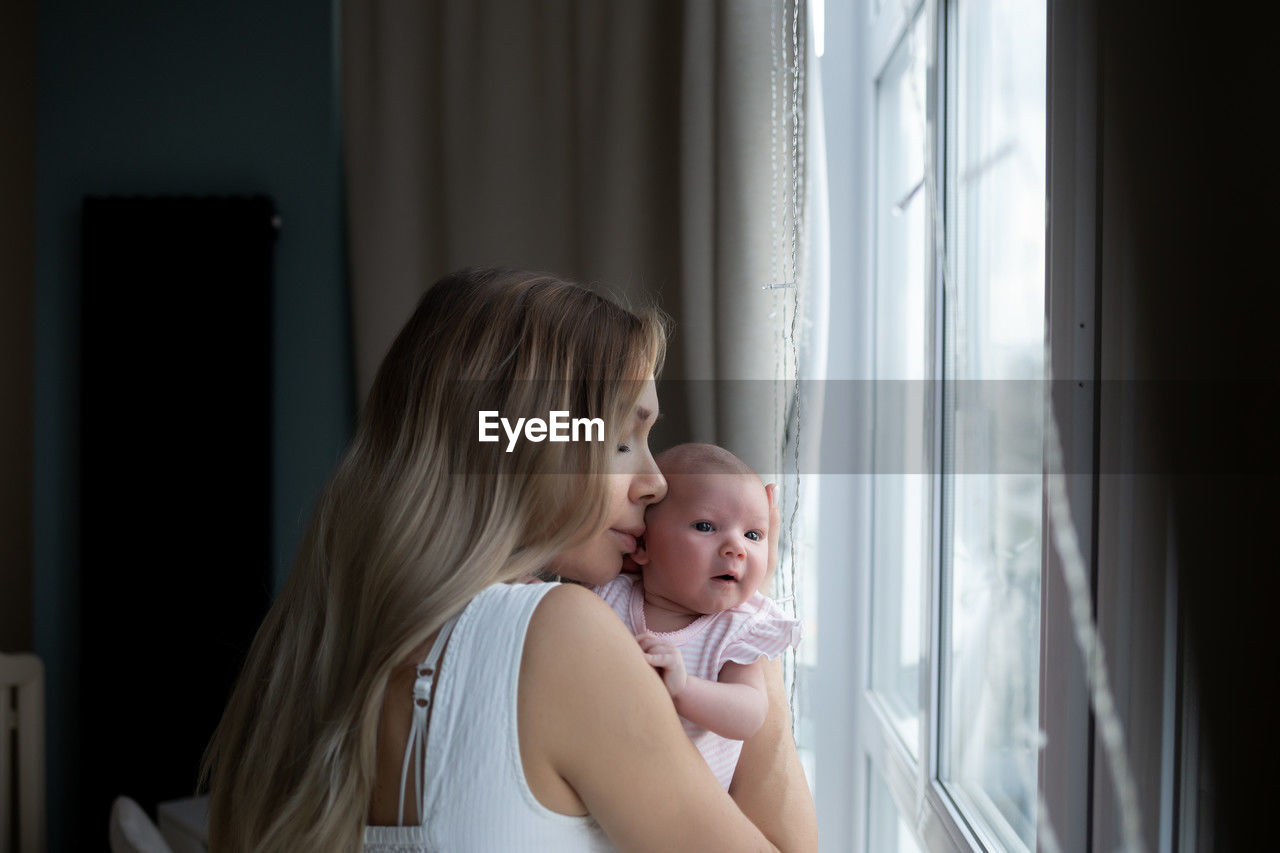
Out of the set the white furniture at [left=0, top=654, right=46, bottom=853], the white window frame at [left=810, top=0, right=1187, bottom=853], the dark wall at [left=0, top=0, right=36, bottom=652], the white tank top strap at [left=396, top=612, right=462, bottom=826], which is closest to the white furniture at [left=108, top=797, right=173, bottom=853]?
the white tank top strap at [left=396, top=612, right=462, bottom=826]

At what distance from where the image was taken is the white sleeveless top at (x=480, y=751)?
30.9 inches

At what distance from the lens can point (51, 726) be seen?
101 inches

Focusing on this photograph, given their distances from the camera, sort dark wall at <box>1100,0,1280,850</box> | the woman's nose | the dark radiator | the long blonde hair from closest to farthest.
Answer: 1. dark wall at <box>1100,0,1280,850</box>
2. the long blonde hair
3. the woman's nose
4. the dark radiator

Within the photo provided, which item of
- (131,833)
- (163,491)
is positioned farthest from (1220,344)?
(163,491)

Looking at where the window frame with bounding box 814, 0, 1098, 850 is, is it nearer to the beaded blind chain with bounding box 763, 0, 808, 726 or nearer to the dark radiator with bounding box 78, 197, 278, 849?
the beaded blind chain with bounding box 763, 0, 808, 726

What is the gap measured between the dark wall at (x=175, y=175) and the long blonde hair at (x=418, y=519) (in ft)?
5.51

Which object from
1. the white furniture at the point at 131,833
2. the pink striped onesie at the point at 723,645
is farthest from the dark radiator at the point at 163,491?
the pink striped onesie at the point at 723,645

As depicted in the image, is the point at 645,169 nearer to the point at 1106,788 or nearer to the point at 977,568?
the point at 977,568

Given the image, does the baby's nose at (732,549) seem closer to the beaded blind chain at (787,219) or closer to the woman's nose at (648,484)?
the woman's nose at (648,484)

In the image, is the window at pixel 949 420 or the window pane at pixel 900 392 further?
the window pane at pixel 900 392

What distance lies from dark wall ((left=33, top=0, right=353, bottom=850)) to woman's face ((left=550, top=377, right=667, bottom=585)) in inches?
63.5

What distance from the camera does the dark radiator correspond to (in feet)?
8.00

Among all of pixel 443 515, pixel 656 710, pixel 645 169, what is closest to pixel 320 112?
pixel 645 169

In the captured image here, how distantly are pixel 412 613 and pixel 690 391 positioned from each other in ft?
3.09
